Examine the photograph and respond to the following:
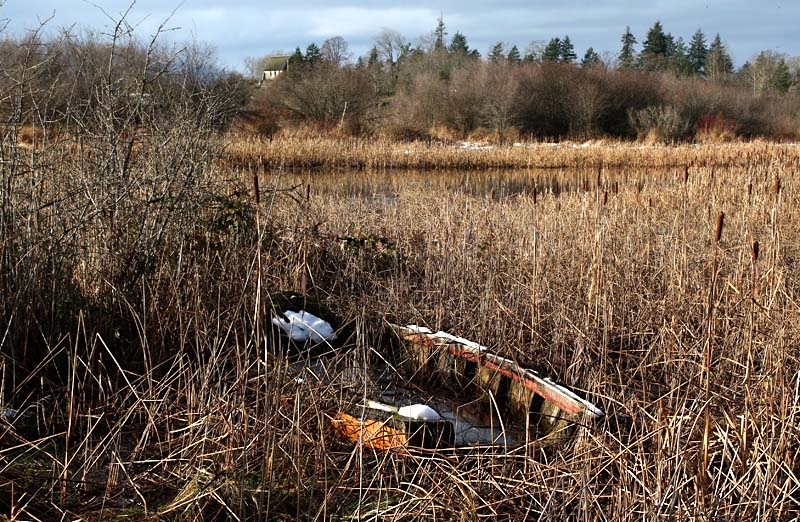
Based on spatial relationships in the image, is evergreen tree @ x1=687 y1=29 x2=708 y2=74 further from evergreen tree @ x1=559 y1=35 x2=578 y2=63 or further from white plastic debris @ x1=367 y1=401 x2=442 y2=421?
white plastic debris @ x1=367 y1=401 x2=442 y2=421

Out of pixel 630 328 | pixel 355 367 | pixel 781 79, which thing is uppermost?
pixel 781 79

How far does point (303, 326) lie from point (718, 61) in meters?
58.7

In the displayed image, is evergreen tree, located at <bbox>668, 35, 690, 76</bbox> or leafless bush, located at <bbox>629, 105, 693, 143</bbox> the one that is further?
evergreen tree, located at <bbox>668, 35, 690, 76</bbox>

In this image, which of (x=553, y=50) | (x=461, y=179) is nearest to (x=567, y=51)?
(x=553, y=50)

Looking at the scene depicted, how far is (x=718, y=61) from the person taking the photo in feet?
184

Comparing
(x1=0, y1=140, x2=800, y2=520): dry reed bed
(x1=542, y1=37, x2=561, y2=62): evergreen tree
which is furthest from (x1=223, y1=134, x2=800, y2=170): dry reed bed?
(x1=542, y1=37, x2=561, y2=62): evergreen tree

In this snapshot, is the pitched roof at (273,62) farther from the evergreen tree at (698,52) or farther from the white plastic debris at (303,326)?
the white plastic debris at (303,326)

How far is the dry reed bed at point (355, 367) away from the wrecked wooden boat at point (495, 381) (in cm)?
19

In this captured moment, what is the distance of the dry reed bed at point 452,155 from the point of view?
1950 cm

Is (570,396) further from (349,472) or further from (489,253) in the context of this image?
(489,253)

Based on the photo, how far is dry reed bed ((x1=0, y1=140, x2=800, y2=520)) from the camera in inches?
100.0

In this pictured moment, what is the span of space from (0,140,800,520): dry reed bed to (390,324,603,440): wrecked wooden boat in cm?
19

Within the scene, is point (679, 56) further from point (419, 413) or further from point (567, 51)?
point (419, 413)

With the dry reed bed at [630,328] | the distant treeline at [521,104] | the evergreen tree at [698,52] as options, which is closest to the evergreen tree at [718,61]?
the evergreen tree at [698,52]
